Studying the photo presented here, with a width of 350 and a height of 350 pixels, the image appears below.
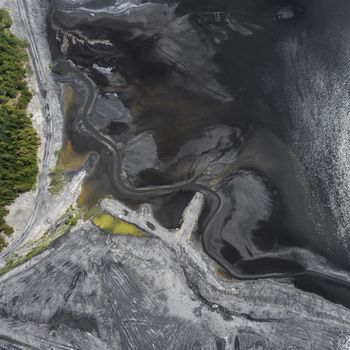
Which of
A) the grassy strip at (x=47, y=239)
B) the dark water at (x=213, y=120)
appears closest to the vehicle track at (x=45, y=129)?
the grassy strip at (x=47, y=239)

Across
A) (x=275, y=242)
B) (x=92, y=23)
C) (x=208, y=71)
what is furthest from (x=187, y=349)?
(x=92, y=23)

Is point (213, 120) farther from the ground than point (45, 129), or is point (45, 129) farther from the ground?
point (213, 120)

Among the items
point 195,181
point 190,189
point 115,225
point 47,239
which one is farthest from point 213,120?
point 47,239

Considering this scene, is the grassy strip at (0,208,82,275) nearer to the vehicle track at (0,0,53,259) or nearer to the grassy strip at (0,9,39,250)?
the vehicle track at (0,0,53,259)

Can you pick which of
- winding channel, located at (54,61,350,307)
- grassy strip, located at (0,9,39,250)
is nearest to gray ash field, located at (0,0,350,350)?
winding channel, located at (54,61,350,307)

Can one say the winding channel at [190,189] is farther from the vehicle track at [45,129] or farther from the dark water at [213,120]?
the vehicle track at [45,129]

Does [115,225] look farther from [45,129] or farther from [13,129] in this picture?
[13,129]
